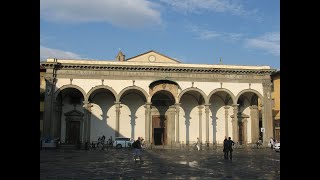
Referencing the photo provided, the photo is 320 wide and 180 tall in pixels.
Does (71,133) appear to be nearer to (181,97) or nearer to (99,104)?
(99,104)

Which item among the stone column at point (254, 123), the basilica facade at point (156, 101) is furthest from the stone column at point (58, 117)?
the stone column at point (254, 123)

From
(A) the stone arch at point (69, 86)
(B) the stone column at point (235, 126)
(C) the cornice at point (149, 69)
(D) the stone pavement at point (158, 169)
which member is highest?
(C) the cornice at point (149, 69)

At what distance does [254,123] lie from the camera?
39125 mm

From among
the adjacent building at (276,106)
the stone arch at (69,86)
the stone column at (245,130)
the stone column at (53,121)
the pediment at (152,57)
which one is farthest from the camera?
the pediment at (152,57)

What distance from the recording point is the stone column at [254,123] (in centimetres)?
3881

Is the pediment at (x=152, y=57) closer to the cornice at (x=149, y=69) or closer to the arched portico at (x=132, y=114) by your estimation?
the arched portico at (x=132, y=114)

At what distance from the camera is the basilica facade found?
1380 inches

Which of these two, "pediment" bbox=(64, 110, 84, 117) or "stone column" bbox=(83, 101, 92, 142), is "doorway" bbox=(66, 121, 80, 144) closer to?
"pediment" bbox=(64, 110, 84, 117)

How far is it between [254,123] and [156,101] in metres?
10.9

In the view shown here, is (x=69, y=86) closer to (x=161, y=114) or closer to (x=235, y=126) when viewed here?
(x=161, y=114)

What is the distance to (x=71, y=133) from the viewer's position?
36.4m
